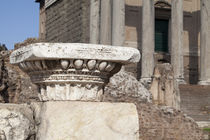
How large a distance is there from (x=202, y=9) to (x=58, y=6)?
1069cm

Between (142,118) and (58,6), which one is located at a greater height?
(58,6)

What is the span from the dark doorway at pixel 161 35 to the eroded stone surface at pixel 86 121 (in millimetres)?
23505

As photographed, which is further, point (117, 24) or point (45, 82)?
point (117, 24)

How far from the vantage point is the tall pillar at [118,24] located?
20.7 meters

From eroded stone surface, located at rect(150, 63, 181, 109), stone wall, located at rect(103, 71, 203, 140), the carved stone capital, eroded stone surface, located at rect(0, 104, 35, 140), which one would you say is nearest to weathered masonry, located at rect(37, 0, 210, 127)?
eroded stone surface, located at rect(150, 63, 181, 109)

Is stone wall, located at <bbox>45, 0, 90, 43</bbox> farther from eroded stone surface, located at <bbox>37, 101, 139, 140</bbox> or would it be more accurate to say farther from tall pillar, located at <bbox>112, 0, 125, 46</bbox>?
eroded stone surface, located at <bbox>37, 101, 139, 140</bbox>

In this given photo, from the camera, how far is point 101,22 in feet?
74.3

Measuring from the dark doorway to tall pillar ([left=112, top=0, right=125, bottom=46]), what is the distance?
592 cm

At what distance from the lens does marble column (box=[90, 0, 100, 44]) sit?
2403 centimetres

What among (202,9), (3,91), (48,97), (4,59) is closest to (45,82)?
(48,97)

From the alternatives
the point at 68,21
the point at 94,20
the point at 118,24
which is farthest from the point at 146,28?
the point at 68,21

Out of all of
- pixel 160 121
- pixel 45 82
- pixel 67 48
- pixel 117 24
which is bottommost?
pixel 160 121

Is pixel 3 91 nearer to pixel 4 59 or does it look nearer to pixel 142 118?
pixel 4 59

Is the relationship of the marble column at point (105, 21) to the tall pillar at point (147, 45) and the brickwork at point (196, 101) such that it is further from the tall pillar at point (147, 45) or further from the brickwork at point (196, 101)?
the brickwork at point (196, 101)
